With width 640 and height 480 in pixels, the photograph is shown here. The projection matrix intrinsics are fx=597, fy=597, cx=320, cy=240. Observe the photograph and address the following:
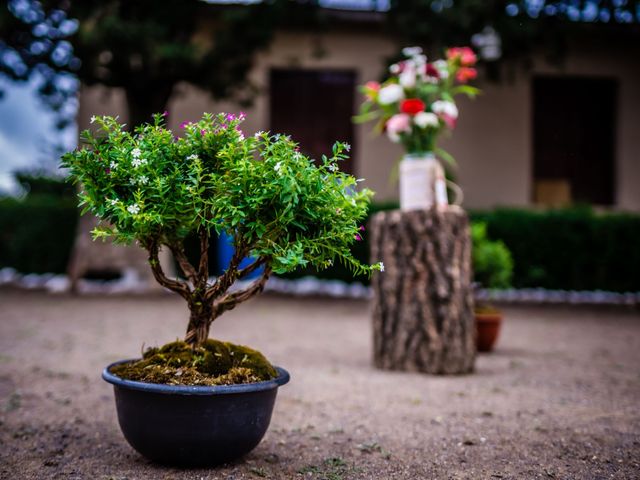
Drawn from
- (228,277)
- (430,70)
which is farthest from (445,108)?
(228,277)

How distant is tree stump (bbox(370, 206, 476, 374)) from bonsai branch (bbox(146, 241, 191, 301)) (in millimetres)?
2267

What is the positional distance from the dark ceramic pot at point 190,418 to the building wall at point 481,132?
8.80 metres

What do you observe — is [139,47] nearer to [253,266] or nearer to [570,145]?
[253,266]

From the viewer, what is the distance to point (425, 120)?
15.5 feet

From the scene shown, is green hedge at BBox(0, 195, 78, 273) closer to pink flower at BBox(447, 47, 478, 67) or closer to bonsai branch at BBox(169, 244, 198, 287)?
pink flower at BBox(447, 47, 478, 67)

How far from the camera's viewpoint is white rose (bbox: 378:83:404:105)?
16.0 feet

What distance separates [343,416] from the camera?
135 inches

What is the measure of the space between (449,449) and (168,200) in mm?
1772

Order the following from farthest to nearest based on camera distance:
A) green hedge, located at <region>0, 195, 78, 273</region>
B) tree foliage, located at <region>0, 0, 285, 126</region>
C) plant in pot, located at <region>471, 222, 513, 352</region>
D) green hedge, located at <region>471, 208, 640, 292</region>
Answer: green hedge, located at <region>0, 195, 78, 273</region>
green hedge, located at <region>471, 208, 640, 292</region>
tree foliage, located at <region>0, 0, 285, 126</region>
plant in pot, located at <region>471, 222, 513, 352</region>

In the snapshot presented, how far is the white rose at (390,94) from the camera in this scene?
4863 millimetres

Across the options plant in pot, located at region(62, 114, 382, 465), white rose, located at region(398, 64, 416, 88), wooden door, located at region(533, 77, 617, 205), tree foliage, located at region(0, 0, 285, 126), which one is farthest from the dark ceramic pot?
wooden door, located at region(533, 77, 617, 205)

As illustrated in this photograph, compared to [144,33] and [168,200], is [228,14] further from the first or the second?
[168,200]

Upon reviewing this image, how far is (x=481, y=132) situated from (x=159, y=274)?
9541 mm

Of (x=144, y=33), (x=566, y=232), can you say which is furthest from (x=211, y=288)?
(x=566, y=232)
